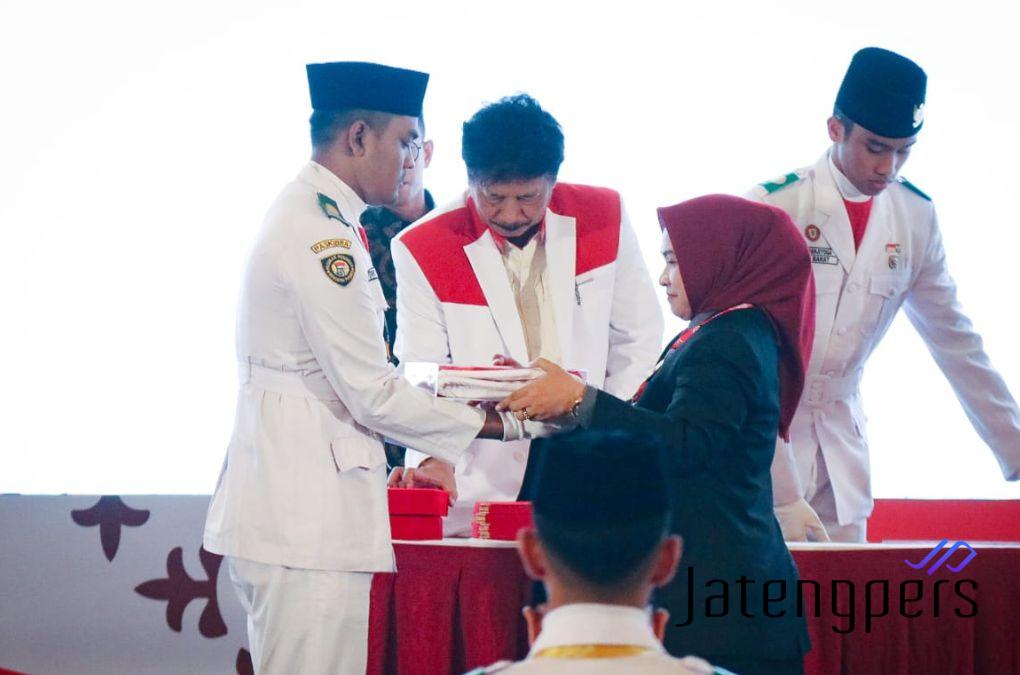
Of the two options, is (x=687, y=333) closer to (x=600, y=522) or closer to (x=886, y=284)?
(x=600, y=522)

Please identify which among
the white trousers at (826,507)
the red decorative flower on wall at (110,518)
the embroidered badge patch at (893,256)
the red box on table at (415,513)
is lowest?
the red decorative flower on wall at (110,518)

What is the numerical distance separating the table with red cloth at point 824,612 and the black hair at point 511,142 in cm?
81

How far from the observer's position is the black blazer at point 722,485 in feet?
6.37

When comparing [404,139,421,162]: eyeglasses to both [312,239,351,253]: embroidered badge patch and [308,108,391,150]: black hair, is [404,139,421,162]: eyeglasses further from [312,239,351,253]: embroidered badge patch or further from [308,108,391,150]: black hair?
[312,239,351,253]: embroidered badge patch

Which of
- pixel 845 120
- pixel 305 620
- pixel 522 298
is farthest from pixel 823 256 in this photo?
pixel 305 620

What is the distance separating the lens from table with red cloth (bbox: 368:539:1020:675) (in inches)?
97.7

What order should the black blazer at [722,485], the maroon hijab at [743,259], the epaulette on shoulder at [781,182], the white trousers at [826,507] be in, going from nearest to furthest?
1. the black blazer at [722,485]
2. the maroon hijab at [743,259]
3. the white trousers at [826,507]
4. the epaulette on shoulder at [781,182]

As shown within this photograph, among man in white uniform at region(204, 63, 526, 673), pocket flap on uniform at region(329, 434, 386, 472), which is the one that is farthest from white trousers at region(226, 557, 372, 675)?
pocket flap on uniform at region(329, 434, 386, 472)

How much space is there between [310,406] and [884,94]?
1.60 m

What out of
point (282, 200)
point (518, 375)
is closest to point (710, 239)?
point (518, 375)

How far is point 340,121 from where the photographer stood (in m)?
2.38

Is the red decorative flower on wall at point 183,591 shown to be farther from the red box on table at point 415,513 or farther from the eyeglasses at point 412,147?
the eyeglasses at point 412,147

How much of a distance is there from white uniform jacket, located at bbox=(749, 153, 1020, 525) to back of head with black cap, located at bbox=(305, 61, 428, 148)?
110 cm

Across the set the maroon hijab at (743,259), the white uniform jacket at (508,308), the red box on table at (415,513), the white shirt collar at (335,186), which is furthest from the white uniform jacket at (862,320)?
the white shirt collar at (335,186)
